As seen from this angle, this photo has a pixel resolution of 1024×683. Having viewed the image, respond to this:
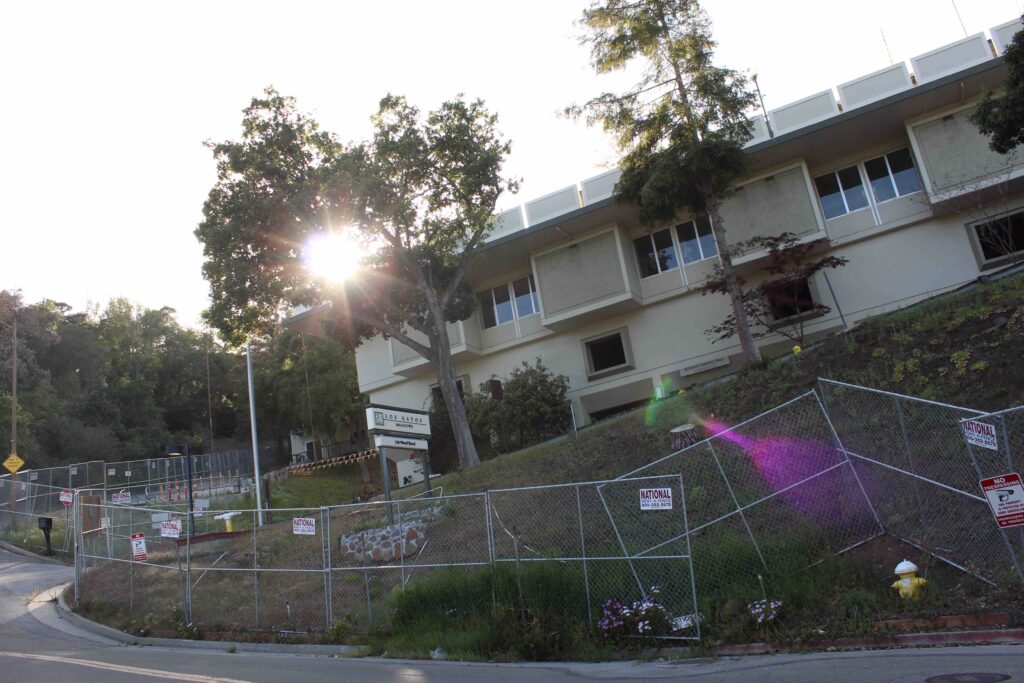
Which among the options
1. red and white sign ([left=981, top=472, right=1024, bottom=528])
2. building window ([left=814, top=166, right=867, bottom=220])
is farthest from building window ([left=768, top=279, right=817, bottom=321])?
red and white sign ([left=981, top=472, right=1024, bottom=528])

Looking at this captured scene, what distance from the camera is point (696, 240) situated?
26047 mm

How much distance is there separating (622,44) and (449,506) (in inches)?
570

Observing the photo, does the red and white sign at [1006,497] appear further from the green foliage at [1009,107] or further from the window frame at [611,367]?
the window frame at [611,367]

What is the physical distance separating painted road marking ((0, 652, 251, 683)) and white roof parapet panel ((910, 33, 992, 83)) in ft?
80.5

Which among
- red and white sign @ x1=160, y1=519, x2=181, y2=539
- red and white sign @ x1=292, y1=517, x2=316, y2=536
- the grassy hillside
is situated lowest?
red and white sign @ x1=292, y1=517, x2=316, y2=536

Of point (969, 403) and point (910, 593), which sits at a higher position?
point (969, 403)

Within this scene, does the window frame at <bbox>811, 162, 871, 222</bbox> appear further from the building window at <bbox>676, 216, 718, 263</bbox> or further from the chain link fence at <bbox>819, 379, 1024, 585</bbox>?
the chain link fence at <bbox>819, 379, 1024, 585</bbox>

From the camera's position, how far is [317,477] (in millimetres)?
38344

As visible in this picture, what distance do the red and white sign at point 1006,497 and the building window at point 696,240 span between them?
62.6ft

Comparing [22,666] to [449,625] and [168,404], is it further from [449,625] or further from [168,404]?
[168,404]

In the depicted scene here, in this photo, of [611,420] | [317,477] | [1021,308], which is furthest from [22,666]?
[317,477]

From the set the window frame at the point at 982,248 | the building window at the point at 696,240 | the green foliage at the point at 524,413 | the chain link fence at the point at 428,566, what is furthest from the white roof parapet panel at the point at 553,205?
the chain link fence at the point at 428,566

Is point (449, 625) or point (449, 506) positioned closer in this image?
point (449, 625)

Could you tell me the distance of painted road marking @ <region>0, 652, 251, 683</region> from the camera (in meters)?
8.27
